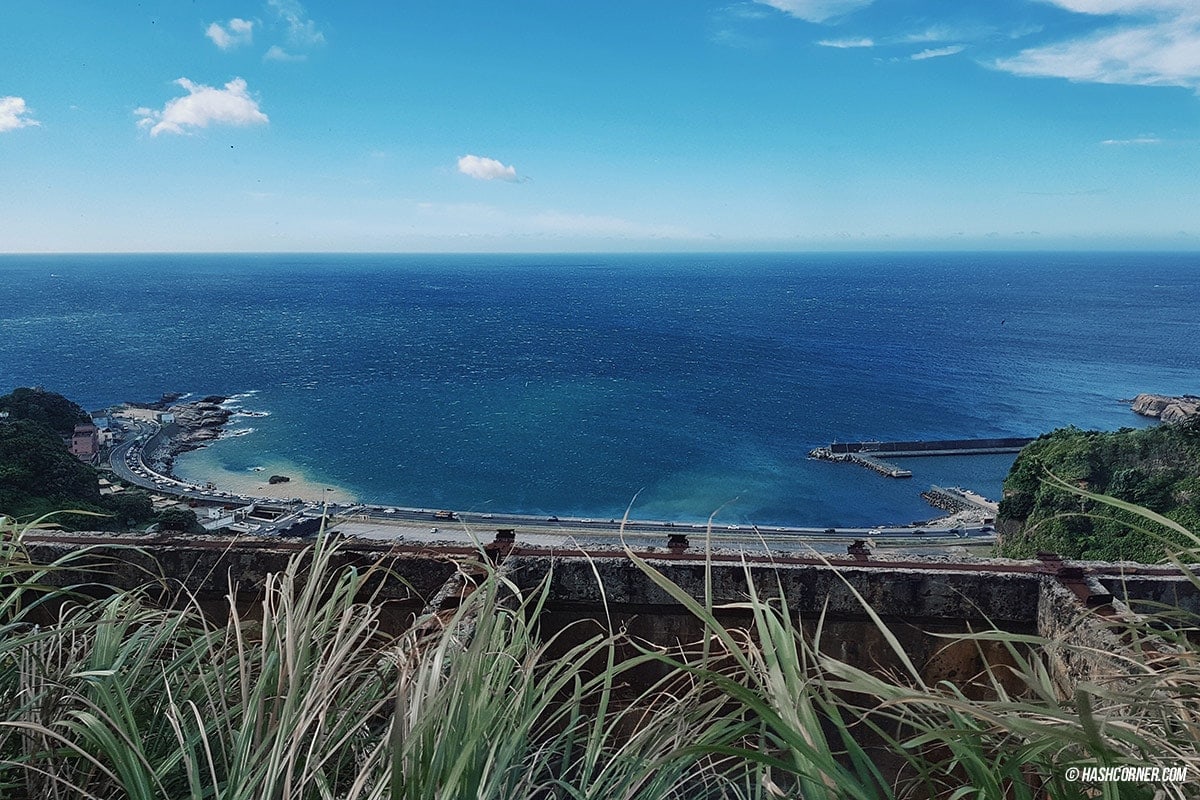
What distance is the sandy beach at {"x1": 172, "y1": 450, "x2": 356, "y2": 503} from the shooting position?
4188 cm

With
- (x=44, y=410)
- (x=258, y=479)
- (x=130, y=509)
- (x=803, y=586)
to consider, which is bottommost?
(x=258, y=479)

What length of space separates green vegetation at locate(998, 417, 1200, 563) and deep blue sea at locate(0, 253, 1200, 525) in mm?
8659

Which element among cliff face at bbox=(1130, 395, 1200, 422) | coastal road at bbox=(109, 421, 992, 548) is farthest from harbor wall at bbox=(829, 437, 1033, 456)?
coastal road at bbox=(109, 421, 992, 548)

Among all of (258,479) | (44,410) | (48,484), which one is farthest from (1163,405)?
(44,410)

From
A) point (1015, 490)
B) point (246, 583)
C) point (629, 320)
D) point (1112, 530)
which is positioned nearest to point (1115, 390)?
point (1015, 490)

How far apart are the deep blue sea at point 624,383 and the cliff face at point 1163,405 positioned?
121 cm

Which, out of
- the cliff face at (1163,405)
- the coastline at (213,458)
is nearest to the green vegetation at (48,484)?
the coastline at (213,458)

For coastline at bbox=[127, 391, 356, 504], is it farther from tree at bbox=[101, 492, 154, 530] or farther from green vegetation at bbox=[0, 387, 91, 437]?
tree at bbox=[101, 492, 154, 530]

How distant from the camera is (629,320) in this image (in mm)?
118250

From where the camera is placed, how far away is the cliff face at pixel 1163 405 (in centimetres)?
5625

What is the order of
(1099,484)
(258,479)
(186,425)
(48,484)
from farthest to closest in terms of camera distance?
(186,425) < (258,479) < (1099,484) < (48,484)

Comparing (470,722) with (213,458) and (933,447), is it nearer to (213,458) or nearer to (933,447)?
(213,458)

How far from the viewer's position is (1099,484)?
3209 centimetres

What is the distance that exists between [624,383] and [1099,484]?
145 feet
